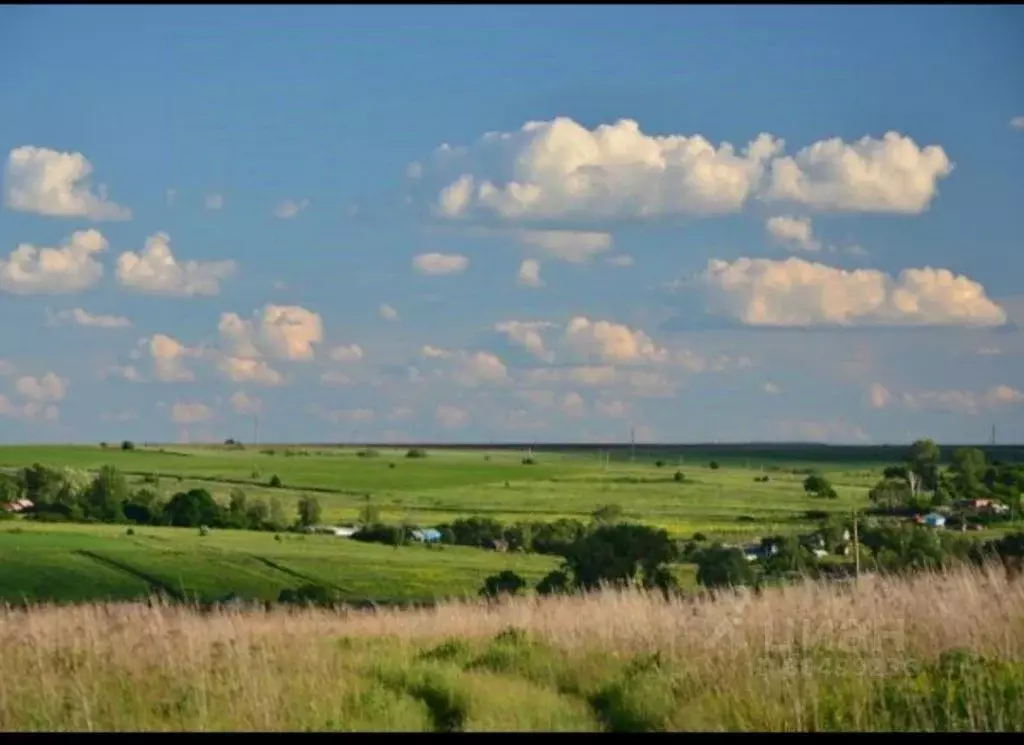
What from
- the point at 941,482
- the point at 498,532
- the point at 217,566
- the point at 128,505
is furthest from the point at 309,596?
the point at 128,505

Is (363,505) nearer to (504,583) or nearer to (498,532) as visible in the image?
(498,532)

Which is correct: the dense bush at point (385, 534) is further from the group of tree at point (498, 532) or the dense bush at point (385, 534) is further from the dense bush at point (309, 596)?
the dense bush at point (309, 596)

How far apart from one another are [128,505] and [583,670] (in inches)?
1280

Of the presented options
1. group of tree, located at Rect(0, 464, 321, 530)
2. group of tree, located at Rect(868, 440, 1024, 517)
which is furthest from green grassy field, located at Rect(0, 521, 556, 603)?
group of tree, located at Rect(868, 440, 1024, 517)

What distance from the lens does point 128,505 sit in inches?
1710

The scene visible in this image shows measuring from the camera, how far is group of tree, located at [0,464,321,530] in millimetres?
42312

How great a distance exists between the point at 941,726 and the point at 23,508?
121ft

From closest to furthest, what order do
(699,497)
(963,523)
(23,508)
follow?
1. (963,523)
2. (23,508)
3. (699,497)

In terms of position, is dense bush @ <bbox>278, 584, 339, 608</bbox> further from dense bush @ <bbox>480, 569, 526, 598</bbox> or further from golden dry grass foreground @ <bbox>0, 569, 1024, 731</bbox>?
golden dry grass foreground @ <bbox>0, 569, 1024, 731</bbox>

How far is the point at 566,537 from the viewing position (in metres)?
36.4

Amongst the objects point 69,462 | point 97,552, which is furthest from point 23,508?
point 69,462

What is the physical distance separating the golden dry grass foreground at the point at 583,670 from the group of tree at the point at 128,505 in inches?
1060

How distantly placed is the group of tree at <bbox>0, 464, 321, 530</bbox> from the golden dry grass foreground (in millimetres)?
26930

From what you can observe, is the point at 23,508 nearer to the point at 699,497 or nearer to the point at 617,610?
the point at 699,497
